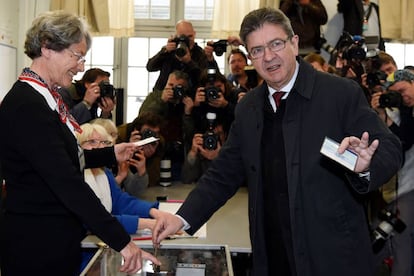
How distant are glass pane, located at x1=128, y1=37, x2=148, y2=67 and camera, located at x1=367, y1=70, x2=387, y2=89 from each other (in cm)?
265

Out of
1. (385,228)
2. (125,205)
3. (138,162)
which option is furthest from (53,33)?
(385,228)

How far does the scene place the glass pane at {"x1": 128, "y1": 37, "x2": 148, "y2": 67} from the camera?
522cm

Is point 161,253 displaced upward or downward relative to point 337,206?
downward

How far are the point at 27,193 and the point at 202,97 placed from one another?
2126 mm

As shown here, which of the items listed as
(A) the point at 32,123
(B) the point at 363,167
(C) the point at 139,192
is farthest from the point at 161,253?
(C) the point at 139,192

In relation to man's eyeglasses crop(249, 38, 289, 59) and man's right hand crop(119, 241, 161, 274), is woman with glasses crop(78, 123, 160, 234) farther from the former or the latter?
man's eyeglasses crop(249, 38, 289, 59)

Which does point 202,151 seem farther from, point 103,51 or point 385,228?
point 103,51

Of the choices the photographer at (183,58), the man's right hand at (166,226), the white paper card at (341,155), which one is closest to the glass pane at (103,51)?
the photographer at (183,58)

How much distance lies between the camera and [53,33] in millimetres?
1609

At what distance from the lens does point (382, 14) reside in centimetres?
472

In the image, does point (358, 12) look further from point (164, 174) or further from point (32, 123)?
point (32, 123)

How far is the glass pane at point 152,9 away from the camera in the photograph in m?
5.18

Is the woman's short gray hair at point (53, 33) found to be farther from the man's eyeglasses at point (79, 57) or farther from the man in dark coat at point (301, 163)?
the man in dark coat at point (301, 163)

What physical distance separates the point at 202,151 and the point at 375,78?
1235 millimetres
